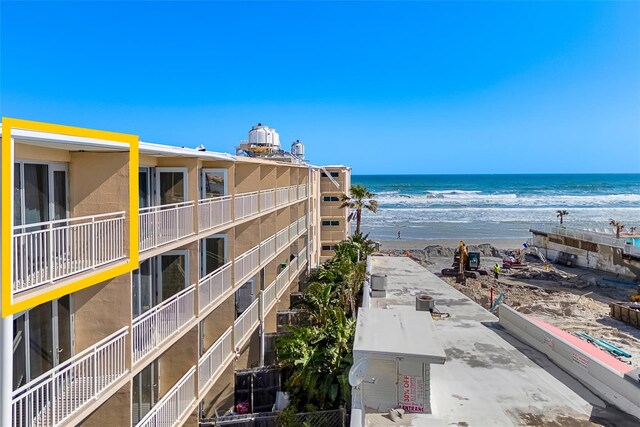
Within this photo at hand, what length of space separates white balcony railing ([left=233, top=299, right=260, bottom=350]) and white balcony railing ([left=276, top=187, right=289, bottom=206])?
227 inches

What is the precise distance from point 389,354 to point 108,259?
6205 millimetres

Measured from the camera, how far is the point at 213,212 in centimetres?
1338

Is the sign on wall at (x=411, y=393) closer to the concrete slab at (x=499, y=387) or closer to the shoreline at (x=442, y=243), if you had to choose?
the concrete slab at (x=499, y=387)

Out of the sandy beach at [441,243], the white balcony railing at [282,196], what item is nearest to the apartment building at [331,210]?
the sandy beach at [441,243]

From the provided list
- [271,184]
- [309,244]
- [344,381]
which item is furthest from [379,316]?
[309,244]

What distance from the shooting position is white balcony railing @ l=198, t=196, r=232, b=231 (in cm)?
1254

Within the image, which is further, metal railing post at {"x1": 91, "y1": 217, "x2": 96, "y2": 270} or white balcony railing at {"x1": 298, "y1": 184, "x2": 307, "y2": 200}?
white balcony railing at {"x1": 298, "y1": 184, "x2": 307, "y2": 200}

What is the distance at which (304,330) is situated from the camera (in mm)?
14703

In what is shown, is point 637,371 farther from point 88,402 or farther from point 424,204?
point 424,204

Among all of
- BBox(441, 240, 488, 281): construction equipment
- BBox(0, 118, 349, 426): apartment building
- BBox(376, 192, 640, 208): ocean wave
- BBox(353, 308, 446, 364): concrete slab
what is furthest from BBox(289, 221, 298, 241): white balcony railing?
BBox(376, 192, 640, 208): ocean wave

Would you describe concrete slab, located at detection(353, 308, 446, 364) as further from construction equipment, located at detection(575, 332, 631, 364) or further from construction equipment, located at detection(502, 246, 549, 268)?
construction equipment, located at detection(502, 246, 549, 268)

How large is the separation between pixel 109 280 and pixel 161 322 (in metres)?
2.27

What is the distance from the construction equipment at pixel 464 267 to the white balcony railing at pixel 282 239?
1767 centimetres

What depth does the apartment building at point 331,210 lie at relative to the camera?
41844 mm
